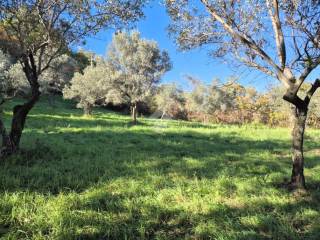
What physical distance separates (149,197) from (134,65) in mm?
31612

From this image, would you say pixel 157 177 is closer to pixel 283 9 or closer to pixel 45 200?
pixel 45 200

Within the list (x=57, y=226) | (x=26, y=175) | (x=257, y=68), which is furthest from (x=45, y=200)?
(x=257, y=68)

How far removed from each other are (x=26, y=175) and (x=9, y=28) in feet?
22.5

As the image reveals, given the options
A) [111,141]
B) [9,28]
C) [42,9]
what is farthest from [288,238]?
[111,141]

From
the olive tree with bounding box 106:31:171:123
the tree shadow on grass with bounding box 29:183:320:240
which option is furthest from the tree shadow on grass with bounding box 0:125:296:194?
the olive tree with bounding box 106:31:171:123

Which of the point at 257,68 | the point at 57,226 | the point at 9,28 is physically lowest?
the point at 57,226

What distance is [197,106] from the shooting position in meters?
83.5

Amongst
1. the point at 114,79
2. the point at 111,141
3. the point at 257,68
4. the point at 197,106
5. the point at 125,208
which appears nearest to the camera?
the point at 125,208

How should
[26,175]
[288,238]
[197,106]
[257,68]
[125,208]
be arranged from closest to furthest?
[288,238], [125,208], [26,175], [257,68], [197,106]

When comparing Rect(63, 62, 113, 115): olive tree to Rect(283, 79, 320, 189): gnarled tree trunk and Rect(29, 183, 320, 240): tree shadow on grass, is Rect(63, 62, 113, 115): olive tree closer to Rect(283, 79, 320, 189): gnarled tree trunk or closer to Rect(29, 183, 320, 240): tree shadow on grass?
Rect(283, 79, 320, 189): gnarled tree trunk

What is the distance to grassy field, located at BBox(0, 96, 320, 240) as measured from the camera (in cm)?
734

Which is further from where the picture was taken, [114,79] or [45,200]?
[114,79]

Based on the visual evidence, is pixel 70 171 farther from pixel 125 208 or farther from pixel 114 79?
pixel 114 79

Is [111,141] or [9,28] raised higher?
[9,28]
